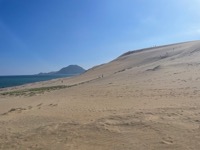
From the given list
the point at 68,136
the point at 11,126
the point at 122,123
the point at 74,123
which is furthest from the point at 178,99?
the point at 11,126

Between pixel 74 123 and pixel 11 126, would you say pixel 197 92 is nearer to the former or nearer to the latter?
pixel 74 123

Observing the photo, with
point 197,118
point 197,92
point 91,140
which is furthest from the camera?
point 197,92

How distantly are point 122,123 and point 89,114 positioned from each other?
96.5 inches

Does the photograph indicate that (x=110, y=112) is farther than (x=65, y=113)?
No

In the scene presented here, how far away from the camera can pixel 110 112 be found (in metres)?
11.3

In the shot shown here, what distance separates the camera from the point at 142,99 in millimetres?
13492

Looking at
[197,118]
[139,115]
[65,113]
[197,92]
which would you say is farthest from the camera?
[197,92]

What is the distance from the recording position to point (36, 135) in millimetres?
9141

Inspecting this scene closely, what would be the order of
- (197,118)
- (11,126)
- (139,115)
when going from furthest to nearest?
(11,126), (139,115), (197,118)

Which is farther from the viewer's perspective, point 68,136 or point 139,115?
point 139,115

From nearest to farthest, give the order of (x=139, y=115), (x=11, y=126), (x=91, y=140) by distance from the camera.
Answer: (x=91, y=140)
(x=139, y=115)
(x=11, y=126)

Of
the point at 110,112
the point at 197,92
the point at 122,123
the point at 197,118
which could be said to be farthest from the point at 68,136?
the point at 197,92

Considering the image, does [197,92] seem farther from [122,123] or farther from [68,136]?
[68,136]

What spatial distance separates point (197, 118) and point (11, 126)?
25.8 ft
